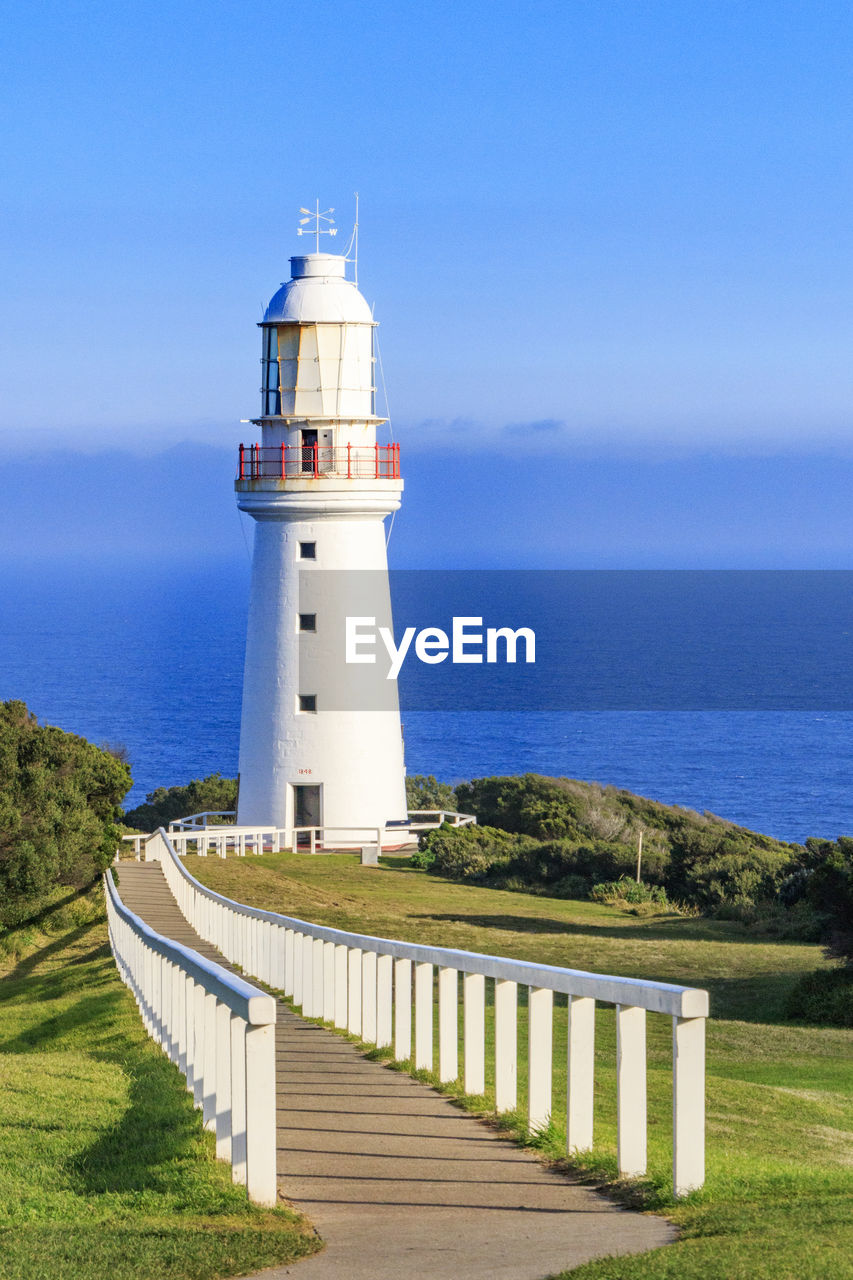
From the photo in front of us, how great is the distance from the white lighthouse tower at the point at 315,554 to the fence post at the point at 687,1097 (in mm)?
25282

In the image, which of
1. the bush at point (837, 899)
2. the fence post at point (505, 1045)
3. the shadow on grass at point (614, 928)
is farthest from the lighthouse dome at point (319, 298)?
the fence post at point (505, 1045)

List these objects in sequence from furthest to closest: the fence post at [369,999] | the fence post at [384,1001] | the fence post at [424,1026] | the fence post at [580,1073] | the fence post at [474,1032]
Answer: the fence post at [369,999] < the fence post at [384,1001] < the fence post at [424,1026] < the fence post at [474,1032] < the fence post at [580,1073]

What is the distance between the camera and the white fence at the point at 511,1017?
6.31 m

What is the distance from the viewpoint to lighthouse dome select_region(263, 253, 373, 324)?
30906 millimetres

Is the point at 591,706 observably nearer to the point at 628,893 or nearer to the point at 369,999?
the point at 628,893

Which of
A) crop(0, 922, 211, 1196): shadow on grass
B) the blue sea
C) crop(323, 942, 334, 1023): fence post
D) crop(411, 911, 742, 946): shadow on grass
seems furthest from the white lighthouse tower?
the blue sea

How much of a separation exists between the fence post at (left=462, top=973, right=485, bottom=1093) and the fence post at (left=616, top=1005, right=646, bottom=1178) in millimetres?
1865

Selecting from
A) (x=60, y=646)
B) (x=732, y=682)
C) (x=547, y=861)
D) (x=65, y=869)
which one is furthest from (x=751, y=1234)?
(x=60, y=646)

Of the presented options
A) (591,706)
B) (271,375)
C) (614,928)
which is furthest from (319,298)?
(591,706)

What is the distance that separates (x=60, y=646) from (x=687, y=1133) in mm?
156287

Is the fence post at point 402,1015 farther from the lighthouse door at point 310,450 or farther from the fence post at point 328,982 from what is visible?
the lighthouse door at point 310,450

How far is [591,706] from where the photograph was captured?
118812 millimetres

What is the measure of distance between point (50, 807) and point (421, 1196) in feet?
72.2

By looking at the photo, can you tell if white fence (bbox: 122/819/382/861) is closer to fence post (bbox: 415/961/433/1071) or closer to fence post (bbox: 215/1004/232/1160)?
fence post (bbox: 415/961/433/1071)
